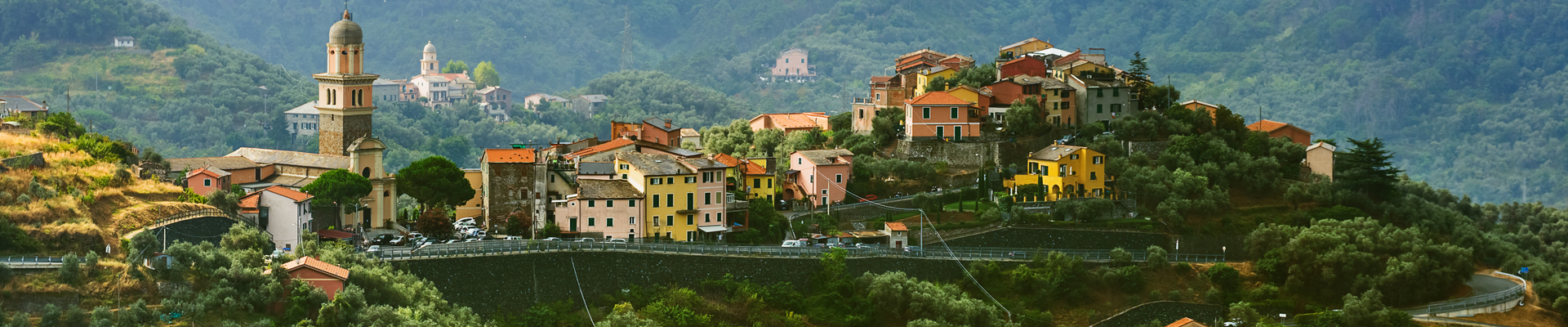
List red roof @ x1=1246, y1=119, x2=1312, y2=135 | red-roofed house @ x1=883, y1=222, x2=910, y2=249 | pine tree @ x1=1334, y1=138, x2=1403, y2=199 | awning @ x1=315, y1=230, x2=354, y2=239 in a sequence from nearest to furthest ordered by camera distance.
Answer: awning @ x1=315, y1=230, x2=354, y2=239 < red-roofed house @ x1=883, y1=222, x2=910, y2=249 < pine tree @ x1=1334, y1=138, x2=1403, y2=199 < red roof @ x1=1246, y1=119, x2=1312, y2=135

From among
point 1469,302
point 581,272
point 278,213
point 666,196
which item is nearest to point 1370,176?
point 1469,302

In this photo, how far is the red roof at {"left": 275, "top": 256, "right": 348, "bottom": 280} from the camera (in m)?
41.7

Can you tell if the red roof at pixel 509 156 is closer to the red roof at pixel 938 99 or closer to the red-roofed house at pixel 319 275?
the red-roofed house at pixel 319 275

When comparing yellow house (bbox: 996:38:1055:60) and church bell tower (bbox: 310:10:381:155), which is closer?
church bell tower (bbox: 310:10:381:155)

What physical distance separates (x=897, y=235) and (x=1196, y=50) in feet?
327

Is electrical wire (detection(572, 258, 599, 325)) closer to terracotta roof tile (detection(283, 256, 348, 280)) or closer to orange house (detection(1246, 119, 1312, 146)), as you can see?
terracotta roof tile (detection(283, 256, 348, 280))

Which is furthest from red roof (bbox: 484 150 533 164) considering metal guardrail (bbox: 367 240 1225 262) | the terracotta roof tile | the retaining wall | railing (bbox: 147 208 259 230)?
the terracotta roof tile

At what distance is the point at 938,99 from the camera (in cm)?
6562

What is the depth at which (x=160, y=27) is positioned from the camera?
126688 mm

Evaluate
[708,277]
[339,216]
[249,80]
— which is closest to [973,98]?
[708,277]

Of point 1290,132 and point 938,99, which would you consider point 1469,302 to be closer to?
point 1290,132

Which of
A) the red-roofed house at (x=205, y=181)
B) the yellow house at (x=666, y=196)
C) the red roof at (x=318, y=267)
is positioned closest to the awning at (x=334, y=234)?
the red-roofed house at (x=205, y=181)

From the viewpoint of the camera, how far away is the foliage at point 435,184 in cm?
5600

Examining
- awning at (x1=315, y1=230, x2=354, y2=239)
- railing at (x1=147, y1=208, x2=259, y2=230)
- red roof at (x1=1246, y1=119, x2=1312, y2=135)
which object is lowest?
awning at (x1=315, y1=230, x2=354, y2=239)
